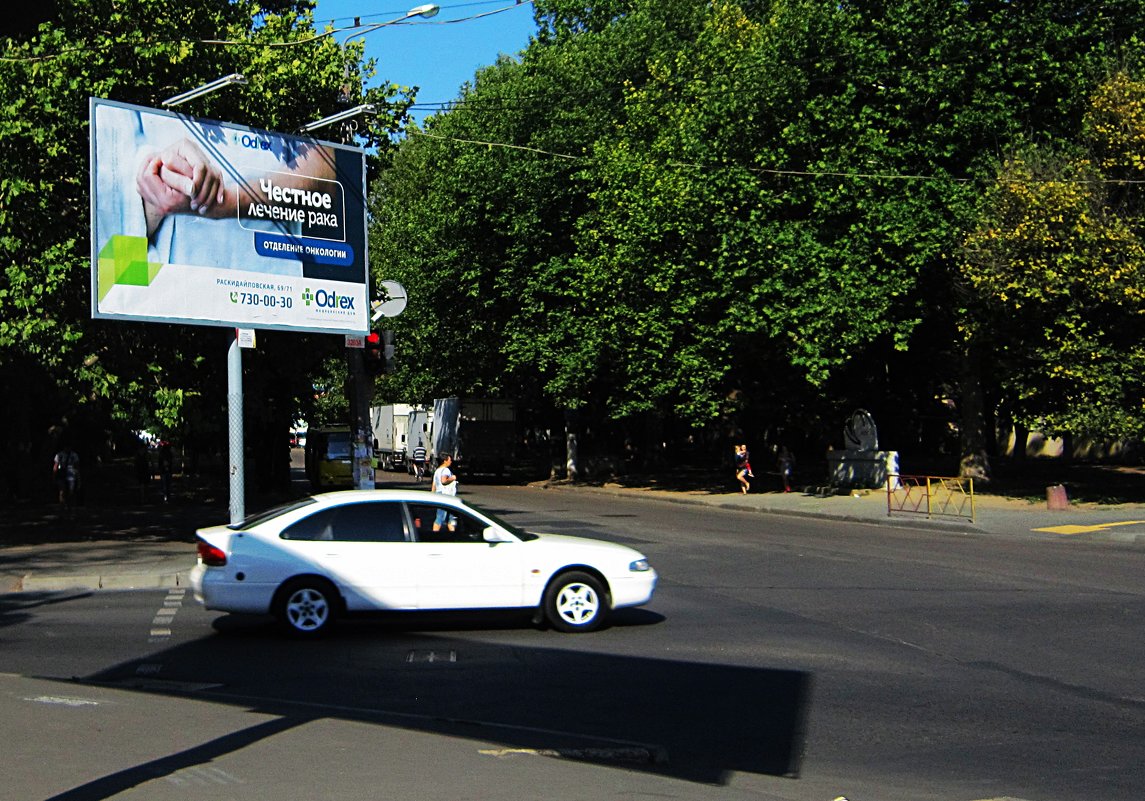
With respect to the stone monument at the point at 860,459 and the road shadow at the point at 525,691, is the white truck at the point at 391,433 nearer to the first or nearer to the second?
the stone monument at the point at 860,459

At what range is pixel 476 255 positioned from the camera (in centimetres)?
4800

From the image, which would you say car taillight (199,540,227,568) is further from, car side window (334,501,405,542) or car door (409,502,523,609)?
car door (409,502,523,609)

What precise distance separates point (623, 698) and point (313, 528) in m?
4.21

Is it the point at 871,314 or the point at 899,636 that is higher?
the point at 871,314

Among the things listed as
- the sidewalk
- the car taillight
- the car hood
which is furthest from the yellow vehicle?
the car hood

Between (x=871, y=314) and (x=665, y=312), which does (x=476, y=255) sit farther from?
(x=871, y=314)

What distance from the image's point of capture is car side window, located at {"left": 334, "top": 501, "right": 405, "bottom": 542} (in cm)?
1201

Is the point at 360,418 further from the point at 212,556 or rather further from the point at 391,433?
the point at 391,433

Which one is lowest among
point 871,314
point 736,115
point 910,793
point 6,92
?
point 910,793

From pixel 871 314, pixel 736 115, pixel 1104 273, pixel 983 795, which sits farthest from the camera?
pixel 736 115

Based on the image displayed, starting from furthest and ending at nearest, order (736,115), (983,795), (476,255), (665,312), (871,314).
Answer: (476,255) → (665,312) → (736,115) → (871,314) → (983,795)

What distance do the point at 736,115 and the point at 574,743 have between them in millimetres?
30625

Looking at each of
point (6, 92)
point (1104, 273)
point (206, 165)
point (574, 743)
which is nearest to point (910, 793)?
point (574, 743)

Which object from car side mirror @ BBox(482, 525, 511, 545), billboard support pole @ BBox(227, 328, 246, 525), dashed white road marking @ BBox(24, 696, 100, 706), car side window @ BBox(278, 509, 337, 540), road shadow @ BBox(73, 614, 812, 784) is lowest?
road shadow @ BBox(73, 614, 812, 784)
